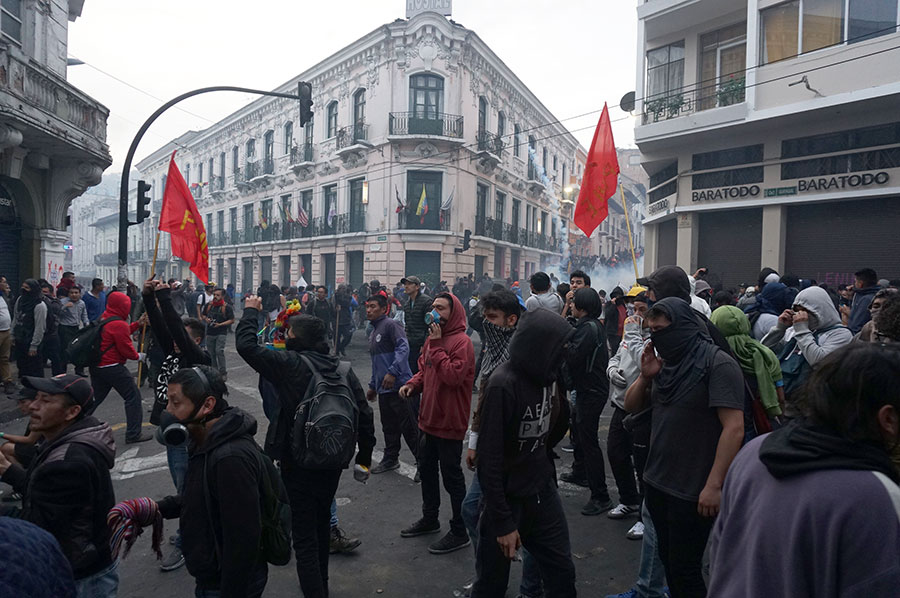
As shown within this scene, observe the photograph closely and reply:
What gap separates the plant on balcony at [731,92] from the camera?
1336 centimetres

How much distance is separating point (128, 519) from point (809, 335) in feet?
14.1

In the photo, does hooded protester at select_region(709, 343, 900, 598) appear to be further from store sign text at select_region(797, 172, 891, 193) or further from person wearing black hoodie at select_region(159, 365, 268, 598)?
store sign text at select_region(797, 172, 891, 193)

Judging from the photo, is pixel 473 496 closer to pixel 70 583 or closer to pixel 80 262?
pixel 70 583

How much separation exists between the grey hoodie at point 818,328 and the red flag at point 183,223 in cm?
617

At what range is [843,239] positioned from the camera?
12484mm

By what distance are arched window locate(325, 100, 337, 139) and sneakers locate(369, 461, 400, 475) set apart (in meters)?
24.4

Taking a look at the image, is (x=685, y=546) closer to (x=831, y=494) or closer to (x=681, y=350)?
(x=681, y=350)

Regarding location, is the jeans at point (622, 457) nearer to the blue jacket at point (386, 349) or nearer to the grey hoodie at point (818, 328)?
the grey hoodie at point (818, 328)

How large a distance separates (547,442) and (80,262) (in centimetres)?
8660

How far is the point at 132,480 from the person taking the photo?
16.8ft

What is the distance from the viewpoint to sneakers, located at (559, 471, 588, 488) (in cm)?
503

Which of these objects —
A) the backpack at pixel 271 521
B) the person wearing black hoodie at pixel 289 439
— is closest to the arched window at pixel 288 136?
the person wearing black hoodie at pixel 289 439

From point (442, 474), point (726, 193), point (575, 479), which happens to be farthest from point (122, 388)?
point (726, 193)

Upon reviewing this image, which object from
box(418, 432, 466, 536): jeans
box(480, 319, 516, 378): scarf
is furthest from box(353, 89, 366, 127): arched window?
box(418, 432, 466, 536): jeans
